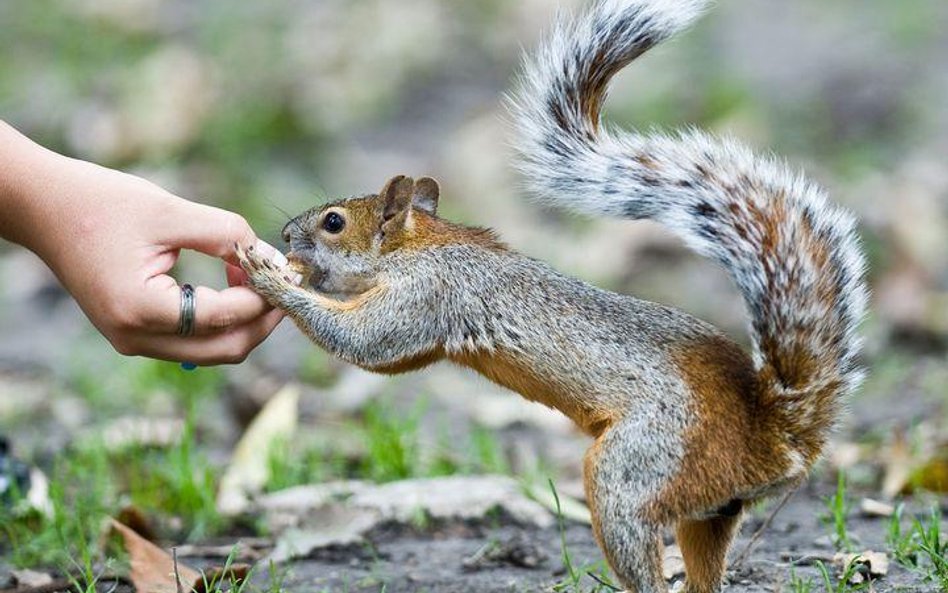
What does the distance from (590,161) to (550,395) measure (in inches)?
17.4

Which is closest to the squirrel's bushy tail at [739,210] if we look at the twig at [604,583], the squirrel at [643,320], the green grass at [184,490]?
the squirrel at [643,320]

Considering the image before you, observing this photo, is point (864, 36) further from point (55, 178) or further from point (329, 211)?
point (55, 178)

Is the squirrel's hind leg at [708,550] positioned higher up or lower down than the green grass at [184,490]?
lower down

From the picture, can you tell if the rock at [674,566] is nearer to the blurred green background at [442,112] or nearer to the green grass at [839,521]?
the green grass at [839,521]

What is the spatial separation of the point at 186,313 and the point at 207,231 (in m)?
0.17

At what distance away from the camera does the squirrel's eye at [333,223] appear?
3.11 meters

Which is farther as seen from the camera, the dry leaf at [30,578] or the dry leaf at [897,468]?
the dry leaf at [897,468]

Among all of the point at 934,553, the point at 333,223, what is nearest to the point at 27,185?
the point at 333,223

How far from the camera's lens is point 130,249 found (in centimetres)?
262

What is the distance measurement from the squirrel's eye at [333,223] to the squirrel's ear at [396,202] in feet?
0.30

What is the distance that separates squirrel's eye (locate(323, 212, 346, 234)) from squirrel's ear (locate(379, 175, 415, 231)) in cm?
9

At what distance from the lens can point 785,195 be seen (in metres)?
2.64

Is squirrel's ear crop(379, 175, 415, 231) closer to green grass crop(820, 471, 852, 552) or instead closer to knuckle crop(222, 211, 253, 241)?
knuckle crop(222, 211, 253, 241)

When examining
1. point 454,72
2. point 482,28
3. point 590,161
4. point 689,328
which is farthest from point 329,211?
point 482,28
